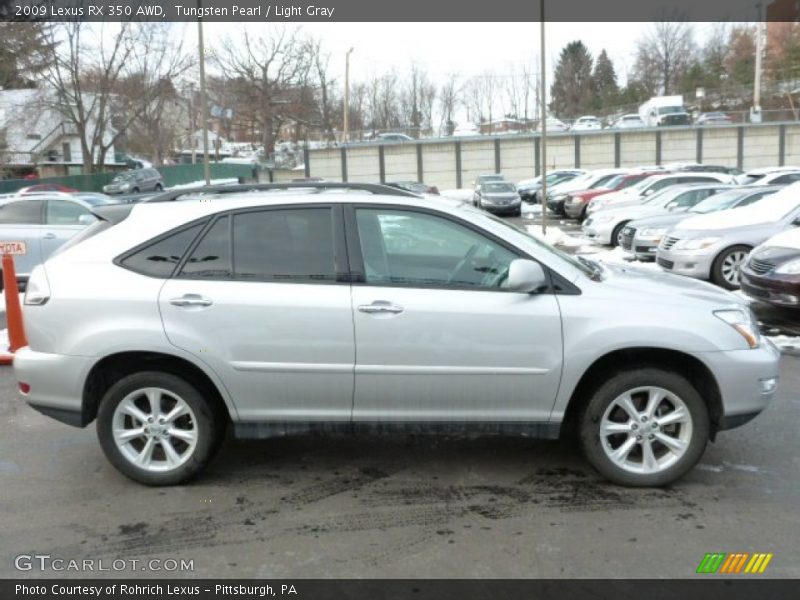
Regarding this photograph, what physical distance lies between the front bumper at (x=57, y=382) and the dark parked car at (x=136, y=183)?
1449 inches

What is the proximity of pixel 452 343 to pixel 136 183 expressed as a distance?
3976 cm

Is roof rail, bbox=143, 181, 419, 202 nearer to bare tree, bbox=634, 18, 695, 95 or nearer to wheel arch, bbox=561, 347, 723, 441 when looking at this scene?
wheel arch, bbox=561, 347, 723, 441

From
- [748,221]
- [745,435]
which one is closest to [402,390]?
[745,435]

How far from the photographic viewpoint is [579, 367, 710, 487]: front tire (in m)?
3.95

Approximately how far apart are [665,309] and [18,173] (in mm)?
55593

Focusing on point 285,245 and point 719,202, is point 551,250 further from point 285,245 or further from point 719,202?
point 719,202

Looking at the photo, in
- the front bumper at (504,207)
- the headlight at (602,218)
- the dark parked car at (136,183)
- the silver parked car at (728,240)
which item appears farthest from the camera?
the dark parked car at (136,183)

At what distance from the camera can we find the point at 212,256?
4.10 meters

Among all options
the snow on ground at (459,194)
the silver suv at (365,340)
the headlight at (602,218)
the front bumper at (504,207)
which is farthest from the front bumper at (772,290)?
the snow on ground at (459,194)

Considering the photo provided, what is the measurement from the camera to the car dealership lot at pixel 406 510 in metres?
3.34

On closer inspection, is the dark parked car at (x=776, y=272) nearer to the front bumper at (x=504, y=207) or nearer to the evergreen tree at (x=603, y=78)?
the front bumper at (x=504, y=207)

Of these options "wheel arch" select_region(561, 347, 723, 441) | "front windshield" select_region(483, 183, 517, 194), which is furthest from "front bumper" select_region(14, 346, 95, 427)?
"front windshield" select_region(483, 183, 517, 194)

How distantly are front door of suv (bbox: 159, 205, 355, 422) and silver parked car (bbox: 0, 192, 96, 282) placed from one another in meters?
7.87

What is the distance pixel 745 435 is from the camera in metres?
4.89
